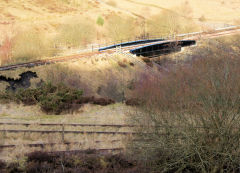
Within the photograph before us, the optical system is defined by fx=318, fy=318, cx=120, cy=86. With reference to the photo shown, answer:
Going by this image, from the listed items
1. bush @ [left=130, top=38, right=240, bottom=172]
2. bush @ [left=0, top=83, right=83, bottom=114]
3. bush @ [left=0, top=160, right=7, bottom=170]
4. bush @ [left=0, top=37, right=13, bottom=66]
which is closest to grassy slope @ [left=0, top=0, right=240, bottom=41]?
bush @ [left=0, top=37, right=13, bottom=66]

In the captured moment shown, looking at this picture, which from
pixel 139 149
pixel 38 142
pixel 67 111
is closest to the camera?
pixel 139 149

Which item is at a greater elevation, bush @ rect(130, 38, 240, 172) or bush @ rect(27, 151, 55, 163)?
bush @ rect(130, 38, 240, 172)

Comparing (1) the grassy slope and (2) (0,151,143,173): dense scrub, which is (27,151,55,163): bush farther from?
(1) the grassy slope

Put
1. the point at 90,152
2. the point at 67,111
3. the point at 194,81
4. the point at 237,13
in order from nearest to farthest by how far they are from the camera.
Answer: the point at 194,81, the point at 90,152, the point at 67,111, the point at 237,13

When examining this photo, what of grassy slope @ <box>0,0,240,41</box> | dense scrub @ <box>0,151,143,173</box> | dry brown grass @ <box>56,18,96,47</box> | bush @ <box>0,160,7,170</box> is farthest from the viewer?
grassy slope @ <box>0,0,240,41</box>

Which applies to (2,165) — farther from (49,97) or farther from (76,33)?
(76,33)

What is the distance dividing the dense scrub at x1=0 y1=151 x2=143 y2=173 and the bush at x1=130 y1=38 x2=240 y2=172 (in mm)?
694

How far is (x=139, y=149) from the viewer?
10.6 metres

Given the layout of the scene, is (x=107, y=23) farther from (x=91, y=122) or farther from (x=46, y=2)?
(x=91, y=122)

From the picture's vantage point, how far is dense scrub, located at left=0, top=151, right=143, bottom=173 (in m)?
9.95

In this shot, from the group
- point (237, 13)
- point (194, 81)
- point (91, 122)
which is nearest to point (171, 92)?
point (194, 81)

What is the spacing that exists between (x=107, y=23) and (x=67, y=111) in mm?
43822

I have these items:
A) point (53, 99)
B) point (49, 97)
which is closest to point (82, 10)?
point (49, 97)

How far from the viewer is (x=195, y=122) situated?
9719 mm
